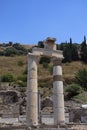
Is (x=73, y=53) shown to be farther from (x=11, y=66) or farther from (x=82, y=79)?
(x=82, y=79)

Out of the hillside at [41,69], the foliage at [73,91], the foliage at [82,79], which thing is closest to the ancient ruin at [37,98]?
the foliage at [73,91]

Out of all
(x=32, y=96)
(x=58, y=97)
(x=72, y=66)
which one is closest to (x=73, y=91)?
(x=58, y=97)

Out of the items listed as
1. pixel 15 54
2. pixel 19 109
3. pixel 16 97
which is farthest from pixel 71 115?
pixel 15 54

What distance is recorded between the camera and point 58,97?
23.2 meters

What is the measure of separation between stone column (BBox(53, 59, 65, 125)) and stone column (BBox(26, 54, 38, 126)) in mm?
1588

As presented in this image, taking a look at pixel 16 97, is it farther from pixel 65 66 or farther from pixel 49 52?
pixel 65 66

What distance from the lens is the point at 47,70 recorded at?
83.9 m

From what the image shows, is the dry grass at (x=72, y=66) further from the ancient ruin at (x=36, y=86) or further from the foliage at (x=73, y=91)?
the ancient ruin at (x=36, y=86)

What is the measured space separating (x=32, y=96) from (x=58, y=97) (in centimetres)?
198

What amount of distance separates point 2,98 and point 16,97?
8.74ft

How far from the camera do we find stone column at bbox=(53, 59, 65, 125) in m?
22.7

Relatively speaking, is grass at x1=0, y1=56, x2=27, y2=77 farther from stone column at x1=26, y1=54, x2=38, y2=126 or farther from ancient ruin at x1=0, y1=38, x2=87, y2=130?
stone column at x1=26, y1=54, x2=38, y2=126

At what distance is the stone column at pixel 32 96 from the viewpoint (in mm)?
21625

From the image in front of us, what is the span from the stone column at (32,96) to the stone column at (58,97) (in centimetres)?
159
